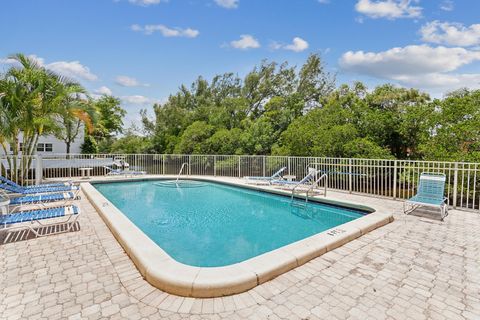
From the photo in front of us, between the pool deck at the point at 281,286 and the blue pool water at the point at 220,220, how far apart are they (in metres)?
1.35

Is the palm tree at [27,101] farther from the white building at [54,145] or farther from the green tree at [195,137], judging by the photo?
the white building at [54,145]

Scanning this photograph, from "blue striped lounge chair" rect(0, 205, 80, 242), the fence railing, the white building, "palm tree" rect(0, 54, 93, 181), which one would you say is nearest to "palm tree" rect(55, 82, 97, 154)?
"palm tree" rect(0, 54, 93, 181)

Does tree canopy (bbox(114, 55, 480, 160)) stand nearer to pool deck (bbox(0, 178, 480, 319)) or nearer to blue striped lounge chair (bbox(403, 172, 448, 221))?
blue striped lounge chair (bbox(403, 172, 448, 221))

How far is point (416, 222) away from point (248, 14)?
11.8 meters

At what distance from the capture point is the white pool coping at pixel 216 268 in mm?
2846

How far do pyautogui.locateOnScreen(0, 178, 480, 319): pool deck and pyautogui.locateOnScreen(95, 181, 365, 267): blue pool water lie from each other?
1351 mm

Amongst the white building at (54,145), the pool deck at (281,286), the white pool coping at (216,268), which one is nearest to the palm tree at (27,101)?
the pool deck at (281,286)

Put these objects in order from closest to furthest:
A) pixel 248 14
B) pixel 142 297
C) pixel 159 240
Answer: pixel 142 297 < pixel 159 240 < pixel 248 14

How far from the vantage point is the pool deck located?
253 cm

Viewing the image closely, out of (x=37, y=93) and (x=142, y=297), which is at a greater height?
(x=37, y=93)

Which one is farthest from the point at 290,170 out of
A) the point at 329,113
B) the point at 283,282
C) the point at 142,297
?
the point at 142,297

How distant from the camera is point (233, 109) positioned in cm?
2298

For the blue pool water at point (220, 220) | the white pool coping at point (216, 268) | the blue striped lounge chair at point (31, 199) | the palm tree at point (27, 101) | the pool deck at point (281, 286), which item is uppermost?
the palm tree at point (27, 101)

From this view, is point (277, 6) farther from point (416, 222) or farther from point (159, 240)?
point (159, 240)
